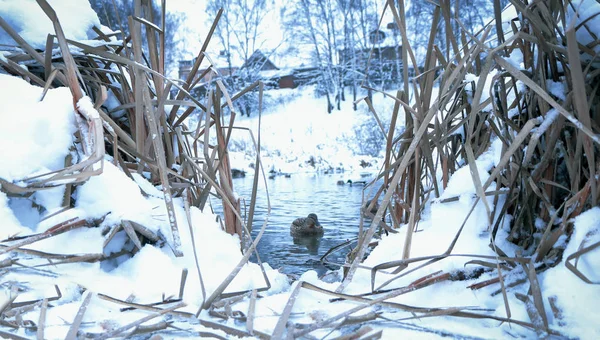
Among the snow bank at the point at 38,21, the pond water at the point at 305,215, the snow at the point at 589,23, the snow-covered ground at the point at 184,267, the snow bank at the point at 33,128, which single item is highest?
the snow bank at the point at 38,21

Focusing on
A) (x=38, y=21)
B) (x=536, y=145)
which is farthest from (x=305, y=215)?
(x=536, y=145)

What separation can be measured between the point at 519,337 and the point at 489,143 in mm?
690

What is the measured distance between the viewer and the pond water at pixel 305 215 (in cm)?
397

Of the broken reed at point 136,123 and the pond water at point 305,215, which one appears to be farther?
the pond water at point 305,215

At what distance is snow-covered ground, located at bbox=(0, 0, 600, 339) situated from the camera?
0.90 metres

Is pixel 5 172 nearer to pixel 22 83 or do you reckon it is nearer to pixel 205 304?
pixel 22 83

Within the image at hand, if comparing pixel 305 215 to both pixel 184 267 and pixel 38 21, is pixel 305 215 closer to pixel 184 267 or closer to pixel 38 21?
pixel 38 21

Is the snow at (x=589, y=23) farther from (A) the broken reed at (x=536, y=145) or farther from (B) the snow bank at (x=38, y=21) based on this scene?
A: (B) the snow bank at (x=38, y=21)

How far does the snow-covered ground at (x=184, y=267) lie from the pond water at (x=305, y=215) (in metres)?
0.87

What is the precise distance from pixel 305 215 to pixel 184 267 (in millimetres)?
5023

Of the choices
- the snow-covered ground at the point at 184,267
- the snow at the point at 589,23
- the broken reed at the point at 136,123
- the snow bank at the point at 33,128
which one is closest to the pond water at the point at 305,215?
the broken reed at the point at 136,123

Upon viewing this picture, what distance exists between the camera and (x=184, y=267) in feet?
4.12

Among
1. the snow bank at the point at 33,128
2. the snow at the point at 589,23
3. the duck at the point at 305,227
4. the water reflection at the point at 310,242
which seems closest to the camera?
the snow at the point at 589,23

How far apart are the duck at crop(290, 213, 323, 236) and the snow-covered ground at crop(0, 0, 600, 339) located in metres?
3.27
